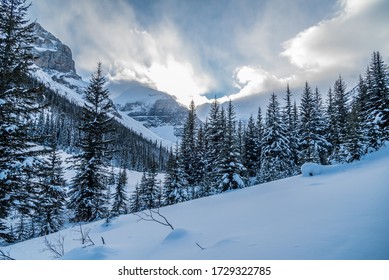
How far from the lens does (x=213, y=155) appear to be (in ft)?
95.4

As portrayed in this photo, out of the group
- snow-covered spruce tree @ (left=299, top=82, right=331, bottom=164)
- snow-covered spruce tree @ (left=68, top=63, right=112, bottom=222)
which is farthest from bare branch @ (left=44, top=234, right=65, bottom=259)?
snow-covered spruce tree @ (left=299, top=82, right=331, bottom=164)

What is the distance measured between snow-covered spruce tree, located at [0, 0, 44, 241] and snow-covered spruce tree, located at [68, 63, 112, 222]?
6128 millimetres

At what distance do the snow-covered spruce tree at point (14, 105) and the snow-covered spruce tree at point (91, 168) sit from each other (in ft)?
20.1

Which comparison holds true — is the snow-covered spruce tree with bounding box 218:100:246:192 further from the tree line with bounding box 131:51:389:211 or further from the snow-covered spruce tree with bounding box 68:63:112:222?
the snow-covered spruce tree with bounding box 68:63:112:222

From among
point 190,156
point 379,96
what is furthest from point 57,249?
point 379,96

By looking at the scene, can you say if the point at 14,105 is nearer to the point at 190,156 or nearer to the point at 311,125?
the point at 190,156

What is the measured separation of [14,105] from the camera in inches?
372

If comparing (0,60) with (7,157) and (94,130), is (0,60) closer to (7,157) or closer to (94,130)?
(7,157)

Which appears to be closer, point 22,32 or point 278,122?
point 22,32

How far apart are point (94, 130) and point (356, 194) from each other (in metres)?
16.7

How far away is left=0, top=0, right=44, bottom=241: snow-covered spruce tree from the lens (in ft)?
29.2

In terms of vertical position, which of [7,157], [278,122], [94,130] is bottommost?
[7,157]

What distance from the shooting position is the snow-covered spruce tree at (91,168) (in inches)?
623
